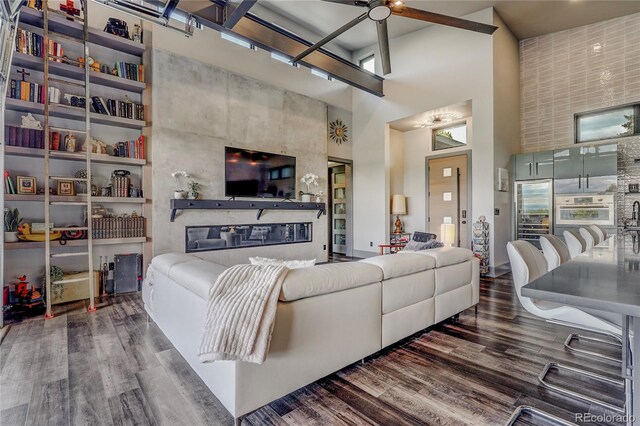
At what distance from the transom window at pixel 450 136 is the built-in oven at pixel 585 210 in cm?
208

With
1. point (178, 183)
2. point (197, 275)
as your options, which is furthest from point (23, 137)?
point (197, 275)

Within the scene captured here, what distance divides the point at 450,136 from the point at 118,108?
6.15 metres

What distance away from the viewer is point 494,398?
5.83 ft

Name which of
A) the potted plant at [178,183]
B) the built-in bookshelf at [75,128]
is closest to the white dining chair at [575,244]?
the potted plant at [178,183]

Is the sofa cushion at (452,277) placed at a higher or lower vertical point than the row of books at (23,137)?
lower

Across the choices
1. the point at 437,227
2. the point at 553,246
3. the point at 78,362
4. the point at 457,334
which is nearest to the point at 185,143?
the point at 78,362

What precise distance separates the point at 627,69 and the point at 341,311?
22.8 ft

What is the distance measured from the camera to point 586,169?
499 cm

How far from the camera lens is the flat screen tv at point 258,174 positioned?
16.9 feet

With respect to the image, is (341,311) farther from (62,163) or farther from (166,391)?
(62,163)

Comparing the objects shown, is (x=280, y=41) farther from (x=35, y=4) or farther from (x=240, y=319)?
(x=240, y=319)

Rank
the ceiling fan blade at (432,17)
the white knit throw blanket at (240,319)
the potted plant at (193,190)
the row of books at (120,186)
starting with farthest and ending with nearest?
1. the potted plant at (193,190)
2. the row of books at (120,186)
3. the ceiling fan blade at (432,17)
4. the white knit throw blanket at (240,319)

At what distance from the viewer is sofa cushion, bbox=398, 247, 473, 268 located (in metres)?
2.64

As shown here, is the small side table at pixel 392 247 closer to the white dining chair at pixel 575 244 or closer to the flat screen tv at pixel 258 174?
the flat screen tv at pixel 258 174
